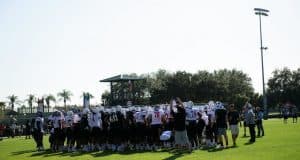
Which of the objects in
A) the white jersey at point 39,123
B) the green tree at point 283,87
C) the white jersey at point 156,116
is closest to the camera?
the white jersey at point 156,116

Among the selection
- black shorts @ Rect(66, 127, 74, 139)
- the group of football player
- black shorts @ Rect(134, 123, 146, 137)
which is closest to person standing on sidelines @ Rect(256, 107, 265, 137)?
the group of football player

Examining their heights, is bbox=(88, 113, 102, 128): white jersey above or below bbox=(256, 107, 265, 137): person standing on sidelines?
above

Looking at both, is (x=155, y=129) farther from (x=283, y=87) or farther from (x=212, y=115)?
(x=283, y=87)

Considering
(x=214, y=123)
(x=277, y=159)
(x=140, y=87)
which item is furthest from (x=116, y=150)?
(x=140, y=87)

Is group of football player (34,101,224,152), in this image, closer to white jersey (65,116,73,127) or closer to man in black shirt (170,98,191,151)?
white jersey (65,116,73,127)

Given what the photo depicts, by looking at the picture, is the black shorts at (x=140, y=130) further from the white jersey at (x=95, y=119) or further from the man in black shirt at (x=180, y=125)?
the man in black shirt at (x=180, y=125)

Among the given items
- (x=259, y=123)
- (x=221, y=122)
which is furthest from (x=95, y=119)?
(x=259, y=123)

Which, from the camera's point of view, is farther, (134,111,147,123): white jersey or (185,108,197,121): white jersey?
(134,111,147,123): white jersey

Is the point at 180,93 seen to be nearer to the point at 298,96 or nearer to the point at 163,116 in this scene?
the point at 298,96

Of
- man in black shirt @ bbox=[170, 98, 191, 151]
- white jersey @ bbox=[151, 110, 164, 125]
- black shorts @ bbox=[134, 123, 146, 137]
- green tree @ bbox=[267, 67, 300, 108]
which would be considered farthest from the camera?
green tree @ bbox=[267, 67, 300, 108]

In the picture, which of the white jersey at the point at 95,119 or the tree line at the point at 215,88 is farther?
the tree line at the point at 215,88

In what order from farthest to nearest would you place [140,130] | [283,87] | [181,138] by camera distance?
[283,87]
[140,130]
[181,138]

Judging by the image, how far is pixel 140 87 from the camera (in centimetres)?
13512

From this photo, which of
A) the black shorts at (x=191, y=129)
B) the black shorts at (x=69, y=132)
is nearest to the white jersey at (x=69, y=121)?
the black shorts at (x=69, y=132)
